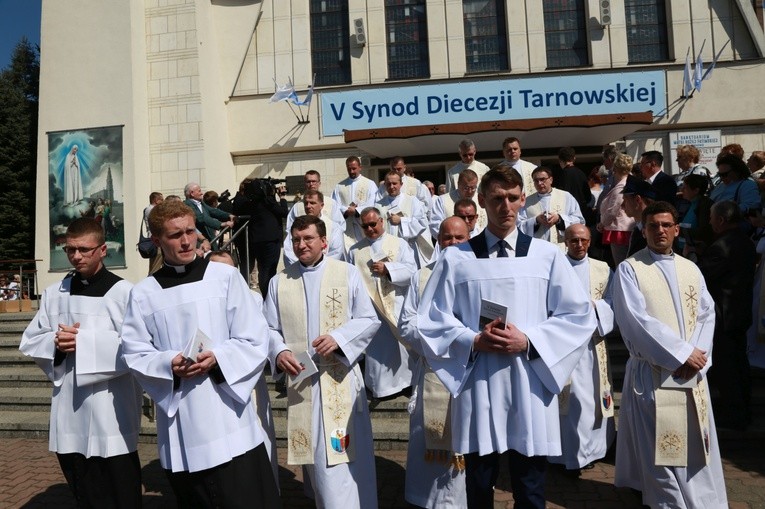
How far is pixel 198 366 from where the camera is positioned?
324cm

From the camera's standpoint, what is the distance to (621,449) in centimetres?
470

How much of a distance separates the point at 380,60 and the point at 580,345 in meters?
14.0

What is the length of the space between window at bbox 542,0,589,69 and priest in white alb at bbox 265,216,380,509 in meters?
13.1

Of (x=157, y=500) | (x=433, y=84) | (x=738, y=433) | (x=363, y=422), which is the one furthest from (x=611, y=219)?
(x=433, y=84)

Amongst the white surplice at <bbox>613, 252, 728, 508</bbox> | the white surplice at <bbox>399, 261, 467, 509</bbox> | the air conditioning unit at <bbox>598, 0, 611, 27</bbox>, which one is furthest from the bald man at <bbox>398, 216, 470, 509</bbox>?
the air conditioning unit at <bbox>598, 0, 611, 27</bbox>

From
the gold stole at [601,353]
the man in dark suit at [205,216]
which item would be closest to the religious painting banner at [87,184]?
the man in dark suit at [205,216]

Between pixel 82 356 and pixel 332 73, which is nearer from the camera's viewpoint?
pixel 82 356

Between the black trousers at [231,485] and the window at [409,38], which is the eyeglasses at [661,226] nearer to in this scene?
the black trousers at [231,485]

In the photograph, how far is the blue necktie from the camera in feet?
11.2

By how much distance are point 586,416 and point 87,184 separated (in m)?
13.6

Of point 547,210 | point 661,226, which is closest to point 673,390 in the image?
point 661,226

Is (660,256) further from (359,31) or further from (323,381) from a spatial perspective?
(359,31)

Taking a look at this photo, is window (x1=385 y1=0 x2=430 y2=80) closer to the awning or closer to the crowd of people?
the awning

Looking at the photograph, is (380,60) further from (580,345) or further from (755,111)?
(580,345)
